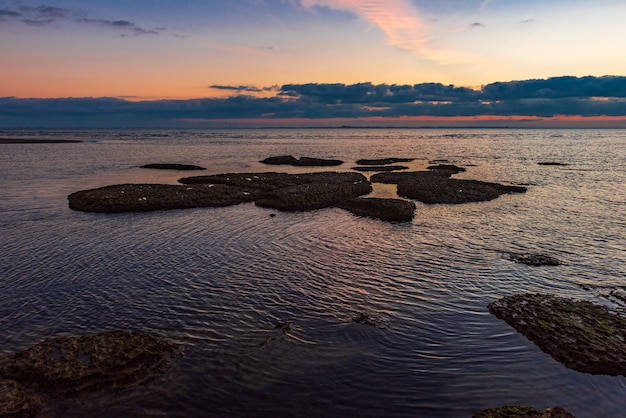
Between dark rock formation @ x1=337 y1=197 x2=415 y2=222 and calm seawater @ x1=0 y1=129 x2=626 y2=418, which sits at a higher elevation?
dark rock formation @ x1=337 y1=197 x2=415 y2=222

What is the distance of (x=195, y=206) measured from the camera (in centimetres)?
4262

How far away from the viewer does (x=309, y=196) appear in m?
45.1

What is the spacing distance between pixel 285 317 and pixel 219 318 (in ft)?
9.58

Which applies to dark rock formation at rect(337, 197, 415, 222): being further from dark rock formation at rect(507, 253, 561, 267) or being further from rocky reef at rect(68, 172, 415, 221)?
dark rock formation at rect(507, 253, 561, 267)

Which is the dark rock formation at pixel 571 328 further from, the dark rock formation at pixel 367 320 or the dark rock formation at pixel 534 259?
the dark rock formation at pixel 534 259

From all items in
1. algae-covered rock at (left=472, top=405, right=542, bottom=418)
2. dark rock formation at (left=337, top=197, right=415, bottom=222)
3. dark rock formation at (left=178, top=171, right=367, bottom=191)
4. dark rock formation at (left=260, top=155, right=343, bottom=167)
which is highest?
dark rock formation at (left=260, top=155, right=343, bottom=167)

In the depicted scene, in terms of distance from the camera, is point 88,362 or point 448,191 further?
point 448,191

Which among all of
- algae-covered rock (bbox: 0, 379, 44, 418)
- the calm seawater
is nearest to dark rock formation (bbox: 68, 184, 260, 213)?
the calm seawater

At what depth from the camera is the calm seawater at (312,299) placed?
42.1 feet

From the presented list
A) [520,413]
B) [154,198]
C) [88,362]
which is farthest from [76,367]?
[154,198]

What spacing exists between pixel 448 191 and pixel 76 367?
145 feet

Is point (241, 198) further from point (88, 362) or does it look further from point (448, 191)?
point (88, 362)

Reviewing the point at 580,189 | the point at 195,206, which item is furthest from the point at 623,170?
the point at 195,206

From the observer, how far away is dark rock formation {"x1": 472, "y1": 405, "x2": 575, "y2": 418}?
11.3 m
